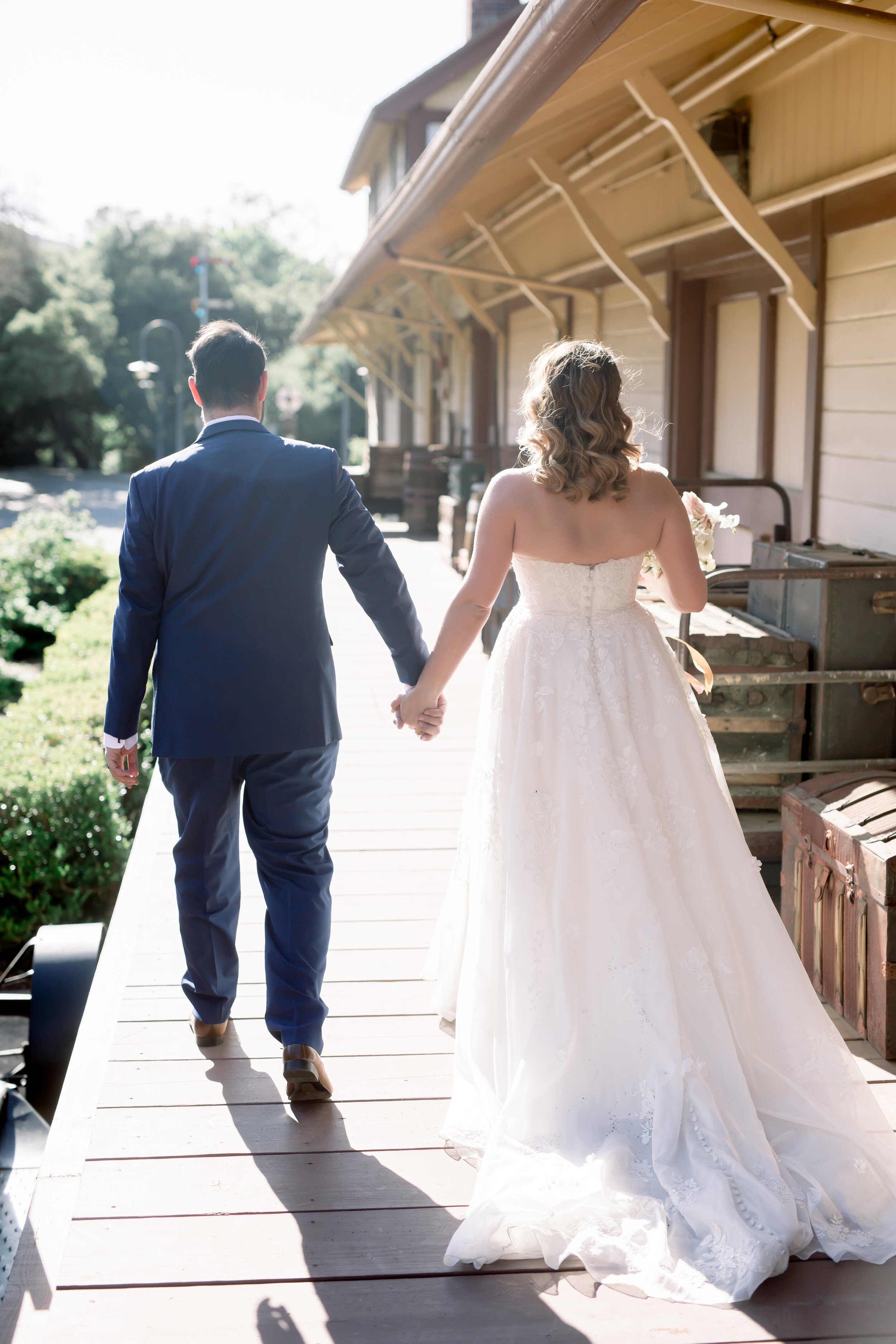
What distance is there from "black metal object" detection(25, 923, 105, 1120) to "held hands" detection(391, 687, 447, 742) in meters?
1.68

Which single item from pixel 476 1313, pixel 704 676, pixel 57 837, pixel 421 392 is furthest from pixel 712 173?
pixel 421 392

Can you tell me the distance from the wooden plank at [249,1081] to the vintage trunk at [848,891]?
1.06m

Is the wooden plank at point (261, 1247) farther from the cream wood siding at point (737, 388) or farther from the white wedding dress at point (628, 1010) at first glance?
the cream wood siding at point (737, 388)

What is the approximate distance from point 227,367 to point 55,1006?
229cm

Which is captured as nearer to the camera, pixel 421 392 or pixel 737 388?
pixel 737 388

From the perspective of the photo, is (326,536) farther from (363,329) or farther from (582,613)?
(363,329)

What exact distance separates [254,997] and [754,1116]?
1473mm

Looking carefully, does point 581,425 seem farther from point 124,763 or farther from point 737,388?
point 737,388

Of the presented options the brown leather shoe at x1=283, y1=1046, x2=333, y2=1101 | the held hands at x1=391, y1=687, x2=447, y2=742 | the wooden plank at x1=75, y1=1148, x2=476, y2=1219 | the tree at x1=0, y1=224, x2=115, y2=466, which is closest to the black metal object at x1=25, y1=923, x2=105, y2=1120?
the brown leather shoe at x1=283, y1=1046, x2=333, y2=1101

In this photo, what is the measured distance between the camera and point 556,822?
108 inches

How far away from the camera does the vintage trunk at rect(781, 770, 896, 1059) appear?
10.3 feet

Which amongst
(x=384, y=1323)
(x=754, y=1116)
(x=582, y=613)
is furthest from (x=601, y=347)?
(x=384, y=1323)

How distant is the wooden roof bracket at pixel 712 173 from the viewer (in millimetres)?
4926

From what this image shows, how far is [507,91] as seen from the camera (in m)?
4.40
